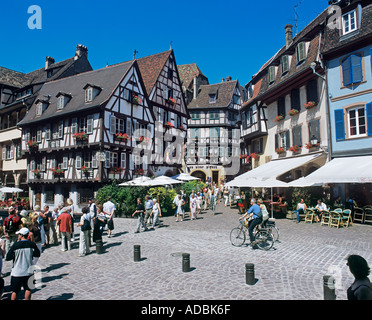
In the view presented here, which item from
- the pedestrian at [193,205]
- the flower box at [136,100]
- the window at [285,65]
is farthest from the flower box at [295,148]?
the flower box at [136,100]

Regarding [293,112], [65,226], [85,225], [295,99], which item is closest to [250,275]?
[85,225]

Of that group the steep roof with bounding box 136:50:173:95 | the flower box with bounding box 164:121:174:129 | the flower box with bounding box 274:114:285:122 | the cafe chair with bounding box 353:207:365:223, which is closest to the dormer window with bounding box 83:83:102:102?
the steep roof with bounding box 136:50:173:95

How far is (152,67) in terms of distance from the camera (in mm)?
29906

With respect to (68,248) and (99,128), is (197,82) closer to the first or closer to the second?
(99,128)

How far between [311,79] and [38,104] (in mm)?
22787

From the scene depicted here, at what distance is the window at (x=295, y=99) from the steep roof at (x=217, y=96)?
63.4 ft

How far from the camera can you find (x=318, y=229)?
44.4 ft

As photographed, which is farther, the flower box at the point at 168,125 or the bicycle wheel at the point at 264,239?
the flower box at the point at 168,125

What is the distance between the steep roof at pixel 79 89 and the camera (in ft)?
75.4

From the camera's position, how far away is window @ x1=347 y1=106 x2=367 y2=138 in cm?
1622

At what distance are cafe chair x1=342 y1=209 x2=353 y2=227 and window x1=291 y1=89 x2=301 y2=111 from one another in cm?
890

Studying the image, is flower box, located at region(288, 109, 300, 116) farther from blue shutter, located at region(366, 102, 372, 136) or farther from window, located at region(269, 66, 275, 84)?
blue shutter, located at region(366, 102, 372, 136)

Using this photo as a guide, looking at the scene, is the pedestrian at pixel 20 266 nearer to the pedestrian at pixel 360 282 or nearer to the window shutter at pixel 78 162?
the pedestrian at pixel 360 282
